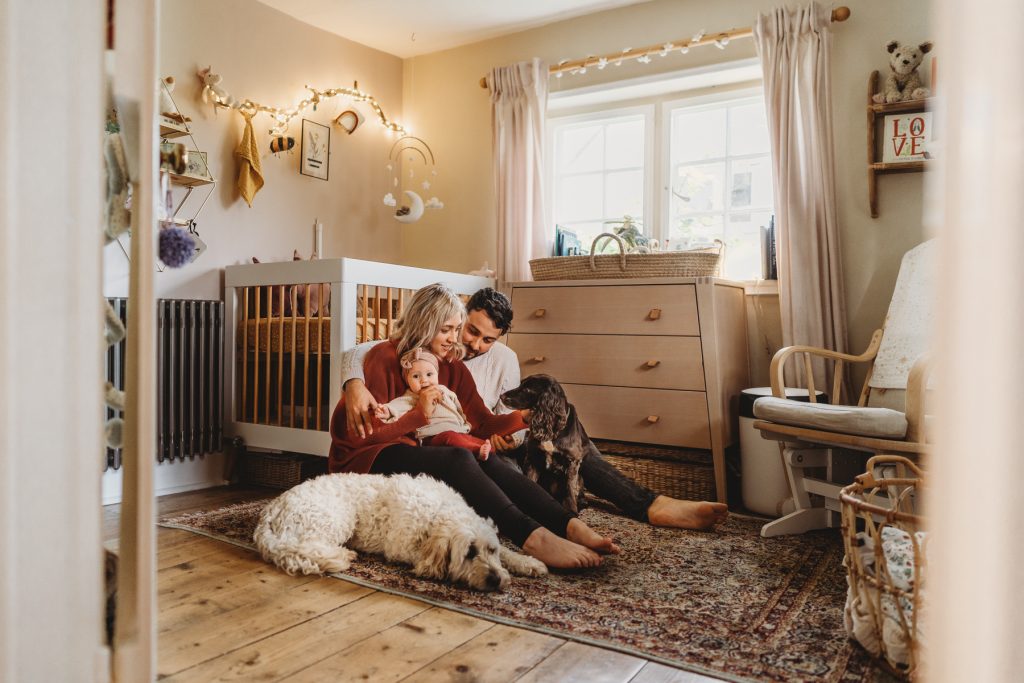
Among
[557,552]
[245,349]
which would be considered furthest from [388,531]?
[245,349]

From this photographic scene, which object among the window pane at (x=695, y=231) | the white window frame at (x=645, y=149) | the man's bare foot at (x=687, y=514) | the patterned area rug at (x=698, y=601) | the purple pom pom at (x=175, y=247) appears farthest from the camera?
the white window frame at (x=645, y=149)

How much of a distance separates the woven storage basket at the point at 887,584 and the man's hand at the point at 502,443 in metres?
1.07

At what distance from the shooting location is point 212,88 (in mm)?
3146

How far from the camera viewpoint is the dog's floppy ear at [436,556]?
1.78 meters

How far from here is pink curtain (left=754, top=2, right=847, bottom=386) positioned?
2924mm

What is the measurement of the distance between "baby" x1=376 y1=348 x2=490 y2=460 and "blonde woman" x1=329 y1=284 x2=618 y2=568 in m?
0.02

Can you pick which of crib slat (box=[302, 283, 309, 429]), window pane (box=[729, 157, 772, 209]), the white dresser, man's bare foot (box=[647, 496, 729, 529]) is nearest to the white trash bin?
the white dresser

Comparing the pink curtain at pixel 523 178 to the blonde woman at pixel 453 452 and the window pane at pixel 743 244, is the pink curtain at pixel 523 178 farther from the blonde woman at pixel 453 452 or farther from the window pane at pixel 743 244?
the blonde woman at pixel 453 452

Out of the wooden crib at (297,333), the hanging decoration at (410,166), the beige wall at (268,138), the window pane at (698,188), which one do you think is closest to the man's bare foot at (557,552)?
the wooden crib at (297,333)

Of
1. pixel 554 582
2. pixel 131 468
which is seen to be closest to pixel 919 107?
pixel 554 582

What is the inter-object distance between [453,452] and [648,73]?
91.0 inches

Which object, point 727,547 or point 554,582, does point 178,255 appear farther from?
point 727,547

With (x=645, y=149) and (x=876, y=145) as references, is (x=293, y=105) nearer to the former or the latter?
(x=645, y=149)

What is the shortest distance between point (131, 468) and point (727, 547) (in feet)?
6.14
